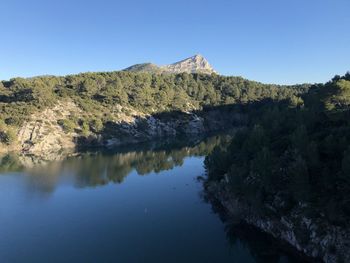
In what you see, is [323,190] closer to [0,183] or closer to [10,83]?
[0,183]

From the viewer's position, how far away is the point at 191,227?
50.2 meters

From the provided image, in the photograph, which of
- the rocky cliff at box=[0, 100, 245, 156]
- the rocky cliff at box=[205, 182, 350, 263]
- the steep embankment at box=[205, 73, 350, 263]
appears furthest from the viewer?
the rocky cliff at box=[0, 100, 245, 156]

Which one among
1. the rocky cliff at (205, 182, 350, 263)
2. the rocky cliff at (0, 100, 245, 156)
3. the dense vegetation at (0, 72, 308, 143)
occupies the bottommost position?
the rocky cliff at (205, 182, 350, 263)

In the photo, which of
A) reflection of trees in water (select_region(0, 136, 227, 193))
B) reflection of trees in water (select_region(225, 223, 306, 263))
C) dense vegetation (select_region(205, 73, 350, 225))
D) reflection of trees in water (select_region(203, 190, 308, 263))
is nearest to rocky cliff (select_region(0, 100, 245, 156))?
reflection of trees in water (select_region(0, 136, 227, 193))

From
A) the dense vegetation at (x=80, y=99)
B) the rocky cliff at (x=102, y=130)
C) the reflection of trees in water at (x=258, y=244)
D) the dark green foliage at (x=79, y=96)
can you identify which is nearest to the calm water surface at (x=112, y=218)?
the reflection of trees in water at (x=258, y=244)

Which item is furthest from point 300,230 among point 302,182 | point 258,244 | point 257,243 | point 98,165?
point 98,165

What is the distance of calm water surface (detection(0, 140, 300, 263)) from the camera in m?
42.9

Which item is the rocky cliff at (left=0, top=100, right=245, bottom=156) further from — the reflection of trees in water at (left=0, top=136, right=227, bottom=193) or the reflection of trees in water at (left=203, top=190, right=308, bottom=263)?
the reflection of trees in water at (left=203, top=190, right=308, bottom=263)

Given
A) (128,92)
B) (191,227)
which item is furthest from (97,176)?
(128,92)

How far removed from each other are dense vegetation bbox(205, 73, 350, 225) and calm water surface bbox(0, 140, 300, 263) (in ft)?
19.7

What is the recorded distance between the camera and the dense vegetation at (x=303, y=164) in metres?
38.8

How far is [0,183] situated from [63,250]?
45.6m

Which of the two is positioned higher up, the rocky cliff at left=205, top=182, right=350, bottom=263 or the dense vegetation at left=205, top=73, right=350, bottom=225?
the dense vegetation at left=205, top=73, right=350, bottom=225

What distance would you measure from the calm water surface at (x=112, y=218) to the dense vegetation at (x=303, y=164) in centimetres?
599
